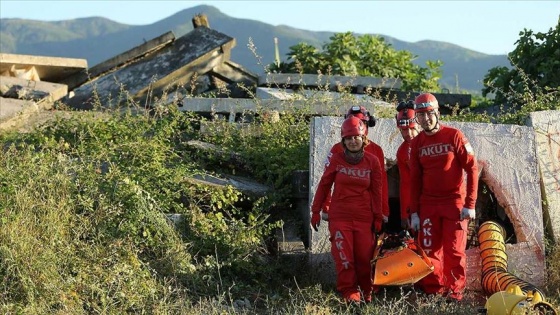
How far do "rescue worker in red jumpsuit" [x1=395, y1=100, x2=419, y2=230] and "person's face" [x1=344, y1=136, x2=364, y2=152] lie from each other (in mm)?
599

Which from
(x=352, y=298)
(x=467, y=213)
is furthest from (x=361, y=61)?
(x=352, y=298)

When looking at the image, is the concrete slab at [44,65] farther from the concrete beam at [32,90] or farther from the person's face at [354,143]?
the person's face at [354,143]

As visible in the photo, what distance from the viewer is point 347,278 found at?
7.93 metres

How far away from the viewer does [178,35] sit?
102125mm

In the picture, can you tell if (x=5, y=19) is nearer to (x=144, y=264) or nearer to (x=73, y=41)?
(x=73, y=41)

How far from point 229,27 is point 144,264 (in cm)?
11552

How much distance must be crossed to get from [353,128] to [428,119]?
0.65 metres

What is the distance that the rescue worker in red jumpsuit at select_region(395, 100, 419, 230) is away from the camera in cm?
839

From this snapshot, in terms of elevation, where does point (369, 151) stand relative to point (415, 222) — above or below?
above

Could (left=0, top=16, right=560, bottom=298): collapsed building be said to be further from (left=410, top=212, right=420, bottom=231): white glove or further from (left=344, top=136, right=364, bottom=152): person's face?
(left=344, top=136, right=364, bottom=152): person's face

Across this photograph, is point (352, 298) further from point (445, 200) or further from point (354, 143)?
point (354, 143)

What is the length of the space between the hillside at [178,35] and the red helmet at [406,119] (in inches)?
3115

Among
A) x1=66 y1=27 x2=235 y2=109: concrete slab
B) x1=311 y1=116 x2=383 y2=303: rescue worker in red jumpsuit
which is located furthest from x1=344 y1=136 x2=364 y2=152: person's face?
x1=66 y1=27 x2=235 y2=109: concrete slab

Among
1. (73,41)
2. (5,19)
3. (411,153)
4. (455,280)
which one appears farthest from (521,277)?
(5,19)
